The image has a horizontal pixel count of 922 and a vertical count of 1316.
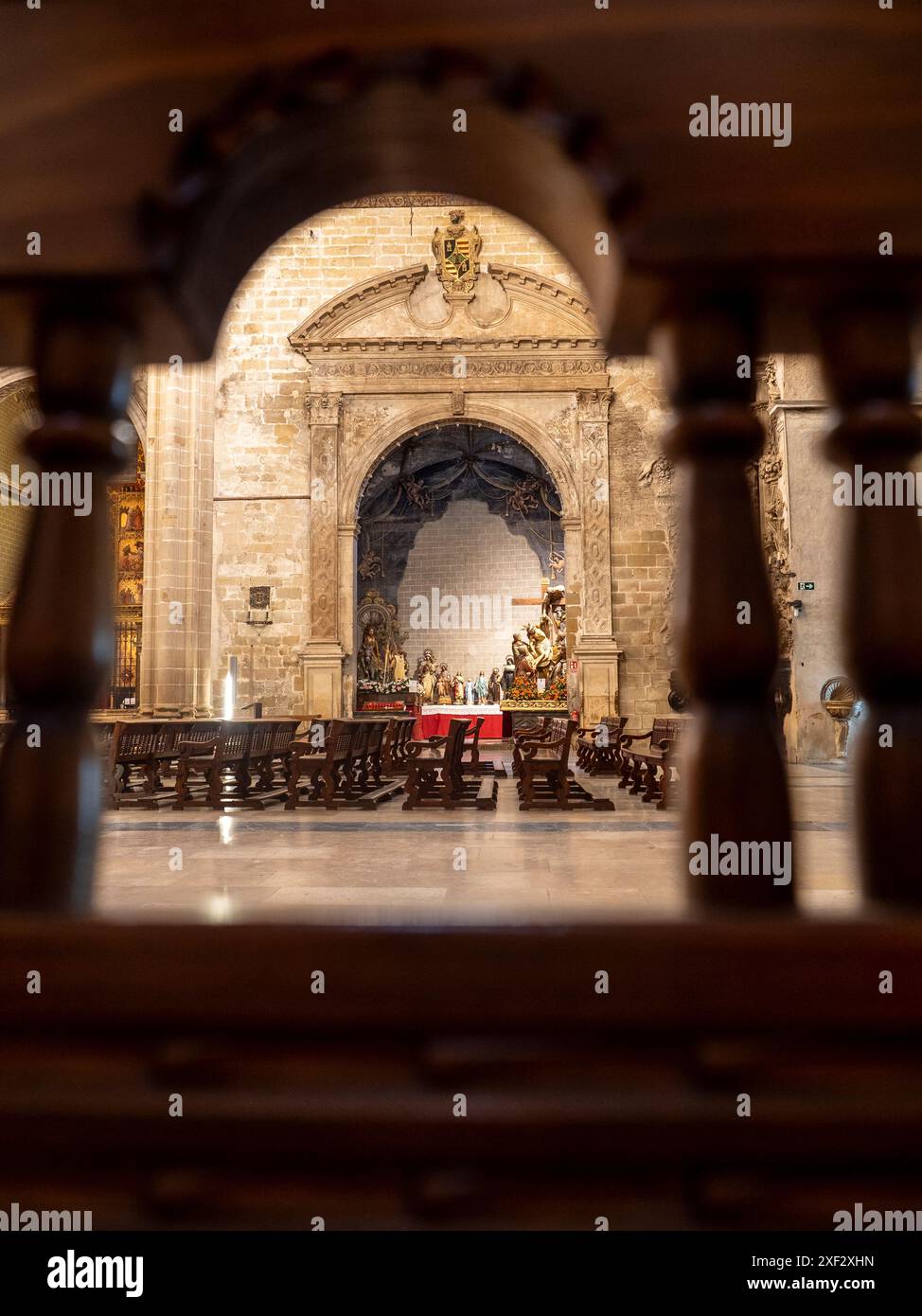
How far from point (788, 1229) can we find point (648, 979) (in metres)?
0.22

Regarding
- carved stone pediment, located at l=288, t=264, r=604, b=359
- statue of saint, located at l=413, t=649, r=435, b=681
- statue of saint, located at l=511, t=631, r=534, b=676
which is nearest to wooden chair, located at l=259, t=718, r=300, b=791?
carved stone pediment, located at l=288, t=264, r=604, b=359

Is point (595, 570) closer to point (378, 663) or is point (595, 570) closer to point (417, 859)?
point (378, 663)

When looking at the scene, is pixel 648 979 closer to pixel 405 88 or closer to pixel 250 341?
pixel 405 88

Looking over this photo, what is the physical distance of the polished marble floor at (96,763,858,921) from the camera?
11.0ft

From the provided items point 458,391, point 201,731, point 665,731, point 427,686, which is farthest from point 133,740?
point 427,686

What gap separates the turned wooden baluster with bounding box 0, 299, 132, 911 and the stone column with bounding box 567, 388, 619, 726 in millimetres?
13645

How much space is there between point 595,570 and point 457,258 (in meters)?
6.07

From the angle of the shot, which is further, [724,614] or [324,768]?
[324,768]

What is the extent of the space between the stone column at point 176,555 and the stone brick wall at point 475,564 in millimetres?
7940

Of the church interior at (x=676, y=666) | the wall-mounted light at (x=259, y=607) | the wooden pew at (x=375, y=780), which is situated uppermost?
the wall-mounted light at (x=259, y=607)

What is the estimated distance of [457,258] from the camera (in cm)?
1490

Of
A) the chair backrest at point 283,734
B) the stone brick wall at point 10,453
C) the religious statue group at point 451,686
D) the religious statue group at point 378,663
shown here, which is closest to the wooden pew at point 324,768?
the chair backrest at point 283,734

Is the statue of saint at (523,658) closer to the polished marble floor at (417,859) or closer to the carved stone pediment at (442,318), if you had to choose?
the carved stone pediment at (442,318)

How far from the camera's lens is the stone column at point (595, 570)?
14.3m
